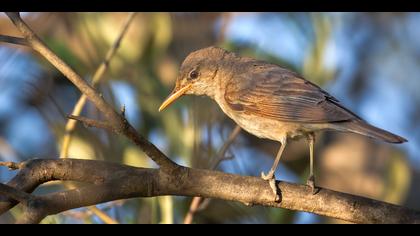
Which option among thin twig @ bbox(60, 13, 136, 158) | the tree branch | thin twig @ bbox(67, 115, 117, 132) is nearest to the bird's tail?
thin twig @ bbox(60, 13, 136, 158)

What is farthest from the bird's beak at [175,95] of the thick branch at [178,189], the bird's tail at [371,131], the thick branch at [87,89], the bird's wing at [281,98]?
the thick branch at [87,89]

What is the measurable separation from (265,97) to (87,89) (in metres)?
2.19

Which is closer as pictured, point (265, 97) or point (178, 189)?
point (178, 189)

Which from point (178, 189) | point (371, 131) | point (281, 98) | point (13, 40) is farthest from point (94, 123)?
point (281, 98)

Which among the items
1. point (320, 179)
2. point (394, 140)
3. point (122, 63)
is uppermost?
point (122, 63)

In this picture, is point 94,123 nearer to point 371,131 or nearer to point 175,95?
point 371,131

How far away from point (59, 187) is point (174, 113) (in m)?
1.08

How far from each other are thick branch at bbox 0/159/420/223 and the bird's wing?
89cm

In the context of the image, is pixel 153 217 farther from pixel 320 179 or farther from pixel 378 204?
pixel 320 179

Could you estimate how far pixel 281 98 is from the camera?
15.9 feet

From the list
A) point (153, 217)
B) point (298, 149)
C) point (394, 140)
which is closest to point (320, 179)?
point (298, 149)

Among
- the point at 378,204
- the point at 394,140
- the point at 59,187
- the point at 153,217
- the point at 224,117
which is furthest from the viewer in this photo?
the point at 224,117

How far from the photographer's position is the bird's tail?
3.88 m

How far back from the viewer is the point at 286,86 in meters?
4.91
